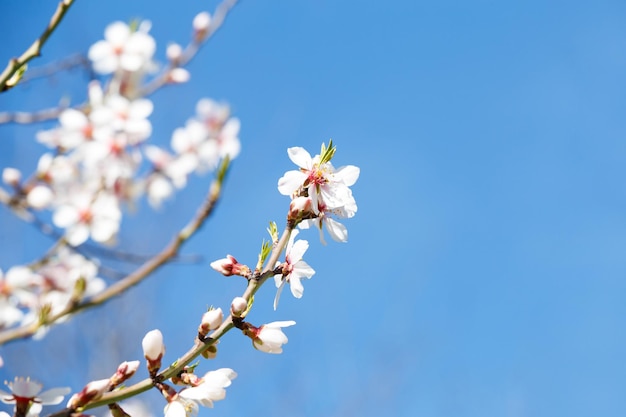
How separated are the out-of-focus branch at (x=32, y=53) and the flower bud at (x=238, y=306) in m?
0.67

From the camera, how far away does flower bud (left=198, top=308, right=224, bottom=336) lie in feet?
2.86

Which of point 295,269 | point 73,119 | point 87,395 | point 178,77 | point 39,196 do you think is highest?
point 178,77

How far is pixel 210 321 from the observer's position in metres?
0.87

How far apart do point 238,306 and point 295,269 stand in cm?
14

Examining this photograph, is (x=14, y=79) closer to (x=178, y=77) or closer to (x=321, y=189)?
(x=321, y=189)

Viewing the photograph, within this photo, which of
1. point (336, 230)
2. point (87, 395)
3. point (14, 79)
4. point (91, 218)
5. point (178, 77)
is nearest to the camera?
point (87, 395)

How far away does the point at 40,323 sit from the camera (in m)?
1.15

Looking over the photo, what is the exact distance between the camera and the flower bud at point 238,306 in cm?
87

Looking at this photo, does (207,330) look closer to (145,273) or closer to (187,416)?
(187,416)

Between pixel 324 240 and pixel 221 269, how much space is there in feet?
0.56

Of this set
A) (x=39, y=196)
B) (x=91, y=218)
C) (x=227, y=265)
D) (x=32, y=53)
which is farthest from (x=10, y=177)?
(x=227, y=265)

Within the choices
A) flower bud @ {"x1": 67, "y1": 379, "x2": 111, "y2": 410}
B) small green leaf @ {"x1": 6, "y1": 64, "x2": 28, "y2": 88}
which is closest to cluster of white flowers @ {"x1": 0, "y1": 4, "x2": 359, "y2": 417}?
flower bud @ {"x1": 67, "y1": 379, "x2": 111, "y2": 410}

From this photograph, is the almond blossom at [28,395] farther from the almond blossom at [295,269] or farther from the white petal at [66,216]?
the white petal at [66,216]

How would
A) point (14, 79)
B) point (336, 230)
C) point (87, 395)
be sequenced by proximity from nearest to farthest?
point (87, 395), point (336, 230), point (14, 79)
